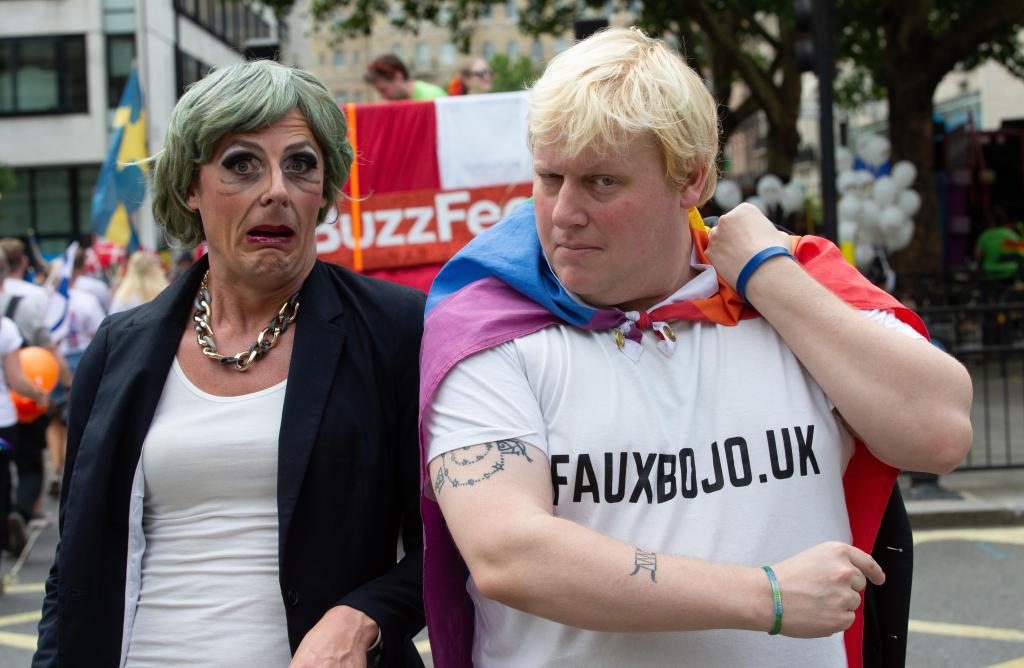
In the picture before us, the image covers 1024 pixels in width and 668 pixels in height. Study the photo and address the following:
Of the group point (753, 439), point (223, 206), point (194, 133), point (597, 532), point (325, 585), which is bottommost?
point (325, 585)

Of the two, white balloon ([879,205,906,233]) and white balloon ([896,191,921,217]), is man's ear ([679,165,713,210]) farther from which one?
white balloon ([896,191,921,217])

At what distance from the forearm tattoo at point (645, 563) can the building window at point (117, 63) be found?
1319 inches

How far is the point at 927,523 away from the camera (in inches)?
283

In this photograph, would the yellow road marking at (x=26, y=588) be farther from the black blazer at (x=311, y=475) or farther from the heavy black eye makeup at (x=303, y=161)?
the heavy black eye makeup at (x=303, y=161)

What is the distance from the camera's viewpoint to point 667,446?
172cm

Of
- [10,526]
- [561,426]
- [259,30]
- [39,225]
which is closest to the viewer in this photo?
[561,426]

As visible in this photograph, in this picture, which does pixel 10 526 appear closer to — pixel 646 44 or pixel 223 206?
pixel 223 206

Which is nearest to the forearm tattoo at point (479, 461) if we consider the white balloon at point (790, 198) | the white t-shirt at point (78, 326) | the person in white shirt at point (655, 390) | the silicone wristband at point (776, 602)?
the person in white shirt at point (655, 390)

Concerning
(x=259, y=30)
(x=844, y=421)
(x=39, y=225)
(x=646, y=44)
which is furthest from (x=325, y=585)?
(x=259, y=30)

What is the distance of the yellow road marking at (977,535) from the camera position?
6.89 metres

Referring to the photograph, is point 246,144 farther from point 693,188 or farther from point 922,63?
point 922,63

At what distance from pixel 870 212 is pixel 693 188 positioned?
15065mm

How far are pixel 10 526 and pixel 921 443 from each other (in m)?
6.66

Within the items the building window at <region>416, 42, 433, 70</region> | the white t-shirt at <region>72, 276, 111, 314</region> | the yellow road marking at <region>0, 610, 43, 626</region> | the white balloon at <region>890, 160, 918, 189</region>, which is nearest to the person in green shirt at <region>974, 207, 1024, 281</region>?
the white balloon at <region>890, 160, 918, 189</region>
